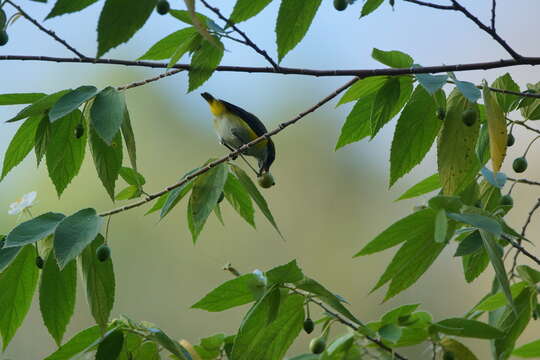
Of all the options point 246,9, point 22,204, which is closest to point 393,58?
point 246,9

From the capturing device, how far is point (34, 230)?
2.31 feet

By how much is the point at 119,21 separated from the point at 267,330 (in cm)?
44

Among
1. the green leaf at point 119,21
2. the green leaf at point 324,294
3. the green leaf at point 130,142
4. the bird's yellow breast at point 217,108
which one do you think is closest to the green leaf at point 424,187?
the green leaf at point 324,294

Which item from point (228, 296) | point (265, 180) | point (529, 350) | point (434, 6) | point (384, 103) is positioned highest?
point (434, 6)

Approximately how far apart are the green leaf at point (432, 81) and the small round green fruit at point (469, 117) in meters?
0.06

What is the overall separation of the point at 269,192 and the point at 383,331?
4179 millimetres

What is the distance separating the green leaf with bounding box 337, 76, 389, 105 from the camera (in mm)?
804

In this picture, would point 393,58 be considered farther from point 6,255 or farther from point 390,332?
point 6,255

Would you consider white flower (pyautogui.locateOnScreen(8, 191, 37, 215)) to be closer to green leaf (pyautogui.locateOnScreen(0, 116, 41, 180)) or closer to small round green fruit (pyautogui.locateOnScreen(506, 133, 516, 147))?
green leaf (pyautogui.locateOnScreen(0, 116, 41, 180))

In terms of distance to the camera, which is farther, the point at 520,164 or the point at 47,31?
the point at 520,164

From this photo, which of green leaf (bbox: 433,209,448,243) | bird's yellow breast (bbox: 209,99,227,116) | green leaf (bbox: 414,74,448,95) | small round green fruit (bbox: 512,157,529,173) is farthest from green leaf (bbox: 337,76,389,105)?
bird's yellow breast (bbox: 209,99,227,116)

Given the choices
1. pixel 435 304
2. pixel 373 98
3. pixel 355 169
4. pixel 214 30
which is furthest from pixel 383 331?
pixel 355 169

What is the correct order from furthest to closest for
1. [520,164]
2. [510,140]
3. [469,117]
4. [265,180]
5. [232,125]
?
[232,125] → [265,180] → [520,164] → [510,140] → [469,117]

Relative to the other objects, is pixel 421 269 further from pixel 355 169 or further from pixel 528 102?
pixel 355 169
